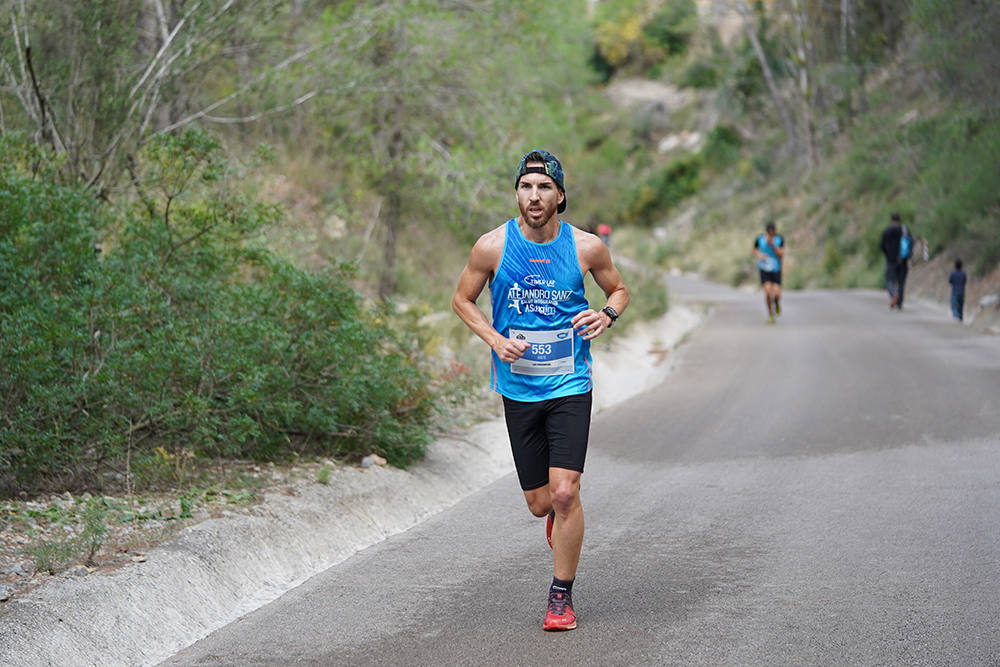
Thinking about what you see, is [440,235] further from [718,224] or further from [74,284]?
[718,224]

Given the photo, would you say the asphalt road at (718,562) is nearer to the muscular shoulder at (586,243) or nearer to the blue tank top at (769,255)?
the muscular shoulder at (586,243)

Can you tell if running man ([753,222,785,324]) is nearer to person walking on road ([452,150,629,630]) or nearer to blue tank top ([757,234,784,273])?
blue tank top ([757,234,784,273])

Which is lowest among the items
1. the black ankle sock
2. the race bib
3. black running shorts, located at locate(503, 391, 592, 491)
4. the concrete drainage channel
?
the concrete drainage channel

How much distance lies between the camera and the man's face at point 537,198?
5.64 metres

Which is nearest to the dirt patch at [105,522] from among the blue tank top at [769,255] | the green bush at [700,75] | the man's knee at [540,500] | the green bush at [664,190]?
the man's knee at [540,500]

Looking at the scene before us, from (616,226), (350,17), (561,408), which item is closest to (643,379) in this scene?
(350,17)

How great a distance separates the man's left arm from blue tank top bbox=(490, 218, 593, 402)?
90 millimetres

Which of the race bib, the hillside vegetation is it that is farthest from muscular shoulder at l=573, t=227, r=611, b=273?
the hillside vegetation

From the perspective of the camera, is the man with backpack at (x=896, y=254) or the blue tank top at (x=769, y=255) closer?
the blue tank top at (x=769, y=255)

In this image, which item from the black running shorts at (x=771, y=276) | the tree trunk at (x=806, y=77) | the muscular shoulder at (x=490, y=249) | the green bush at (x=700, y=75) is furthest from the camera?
the green bush at (x=700, y=75)

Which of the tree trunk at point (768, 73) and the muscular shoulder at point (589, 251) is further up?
the tree trunk at point (768, 73)

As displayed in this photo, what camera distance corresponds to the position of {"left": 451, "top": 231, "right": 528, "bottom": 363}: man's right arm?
5611 mm

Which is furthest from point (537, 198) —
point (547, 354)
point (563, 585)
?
point (563, 585)

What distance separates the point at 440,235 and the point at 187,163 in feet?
44.2
